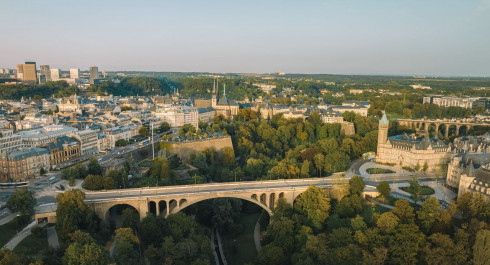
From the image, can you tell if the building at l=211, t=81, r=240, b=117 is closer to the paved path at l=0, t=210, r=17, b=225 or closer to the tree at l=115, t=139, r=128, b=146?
the tree at l=115, t=139, r=128, b=146

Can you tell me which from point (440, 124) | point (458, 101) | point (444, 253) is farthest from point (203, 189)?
point (458, 101)

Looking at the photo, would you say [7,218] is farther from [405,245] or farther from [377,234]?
[405,245]

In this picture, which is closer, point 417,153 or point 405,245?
point 405,245

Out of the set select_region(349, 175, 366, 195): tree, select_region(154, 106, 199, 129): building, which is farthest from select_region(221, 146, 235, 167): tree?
select_region(349, 175, 366, 195): tree

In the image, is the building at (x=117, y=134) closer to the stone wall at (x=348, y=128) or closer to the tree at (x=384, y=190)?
the tree at (x=384, y=190)

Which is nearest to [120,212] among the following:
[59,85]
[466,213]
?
[466,213]

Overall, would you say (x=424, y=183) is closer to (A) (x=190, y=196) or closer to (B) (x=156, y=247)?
(A) (x=190, y=196)
